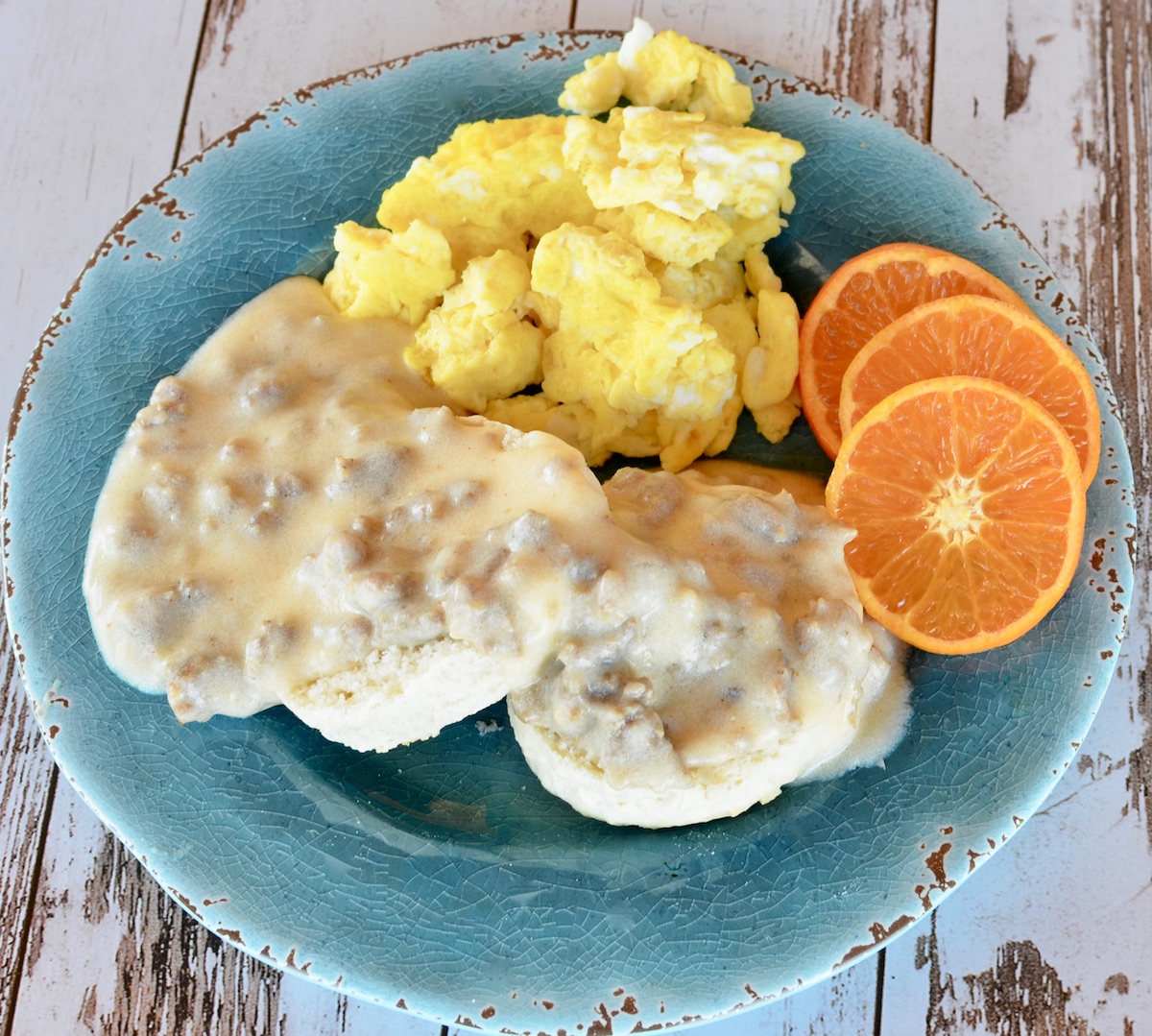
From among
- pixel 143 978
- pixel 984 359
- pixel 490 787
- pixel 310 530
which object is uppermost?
pixel 984 359

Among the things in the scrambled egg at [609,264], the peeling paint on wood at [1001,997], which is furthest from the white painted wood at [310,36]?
the peeling paint on wood at [1001,997]

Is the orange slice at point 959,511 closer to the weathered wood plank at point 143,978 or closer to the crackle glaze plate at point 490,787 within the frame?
the crackle glaze plate at point 490,787

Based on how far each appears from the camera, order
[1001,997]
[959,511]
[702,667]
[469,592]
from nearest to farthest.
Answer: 1. [469,592]
2. [702,667]
3. [959,511]
4. [1001,997]

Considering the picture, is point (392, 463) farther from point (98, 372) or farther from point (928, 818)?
point (928, 818)

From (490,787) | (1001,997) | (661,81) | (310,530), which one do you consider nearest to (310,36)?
(661,81)

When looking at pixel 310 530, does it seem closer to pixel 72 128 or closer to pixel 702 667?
pixel 702 667

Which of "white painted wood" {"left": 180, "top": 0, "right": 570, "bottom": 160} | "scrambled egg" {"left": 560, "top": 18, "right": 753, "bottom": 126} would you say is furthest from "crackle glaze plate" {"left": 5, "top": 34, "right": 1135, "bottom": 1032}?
"white painted wood" {"left": 180, "top": 0, "right": 570, "bottom": 160}

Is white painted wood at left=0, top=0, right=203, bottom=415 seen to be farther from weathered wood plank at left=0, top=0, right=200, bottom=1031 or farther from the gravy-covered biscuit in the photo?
the gravy-covered biscuit
